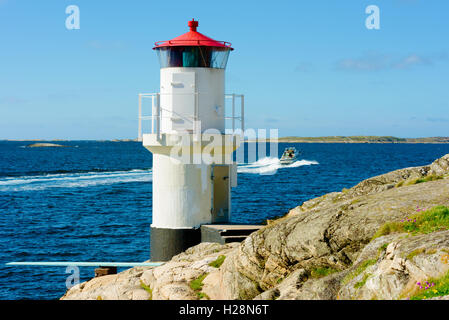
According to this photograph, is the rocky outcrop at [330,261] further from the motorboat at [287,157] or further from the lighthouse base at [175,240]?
the motorboat at [287,157]

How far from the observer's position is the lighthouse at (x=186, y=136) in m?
16.5

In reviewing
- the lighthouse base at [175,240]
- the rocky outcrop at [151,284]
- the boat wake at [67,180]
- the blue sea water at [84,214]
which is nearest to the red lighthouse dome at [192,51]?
the lighthouse base at [175,240]

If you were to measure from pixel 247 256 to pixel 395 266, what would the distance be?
3.77 metres

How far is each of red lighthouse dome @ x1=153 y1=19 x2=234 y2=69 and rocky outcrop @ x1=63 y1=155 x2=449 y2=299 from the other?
6.17m

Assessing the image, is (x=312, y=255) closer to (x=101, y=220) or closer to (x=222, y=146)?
(x=222, y=146)

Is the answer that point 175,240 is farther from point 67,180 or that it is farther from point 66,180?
point 67,180

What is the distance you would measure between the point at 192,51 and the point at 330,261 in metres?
8.79

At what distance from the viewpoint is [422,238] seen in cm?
778

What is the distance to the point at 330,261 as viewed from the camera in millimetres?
9484

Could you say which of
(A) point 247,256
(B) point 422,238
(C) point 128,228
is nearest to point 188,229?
(A) point 247,256

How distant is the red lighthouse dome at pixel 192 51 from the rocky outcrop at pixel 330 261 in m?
6.17

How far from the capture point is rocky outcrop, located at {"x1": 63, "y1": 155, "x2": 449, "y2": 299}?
725 cm

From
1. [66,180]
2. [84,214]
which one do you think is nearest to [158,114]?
[84,214]
